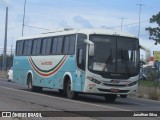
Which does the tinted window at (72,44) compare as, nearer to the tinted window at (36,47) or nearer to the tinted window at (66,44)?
the tinted window at (66,44)

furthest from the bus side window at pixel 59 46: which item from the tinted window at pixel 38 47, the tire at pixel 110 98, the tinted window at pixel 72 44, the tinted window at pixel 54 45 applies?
the tire at pixel 110 98

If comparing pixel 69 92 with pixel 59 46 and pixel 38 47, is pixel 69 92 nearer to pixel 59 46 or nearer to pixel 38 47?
pixel 59 46

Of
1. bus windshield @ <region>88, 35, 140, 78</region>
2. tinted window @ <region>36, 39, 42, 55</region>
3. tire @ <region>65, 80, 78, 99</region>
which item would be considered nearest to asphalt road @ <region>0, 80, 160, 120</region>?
tire @ <region>65, 80, 78, 99</region>

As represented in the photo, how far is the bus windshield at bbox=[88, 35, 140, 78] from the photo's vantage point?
2322 cm

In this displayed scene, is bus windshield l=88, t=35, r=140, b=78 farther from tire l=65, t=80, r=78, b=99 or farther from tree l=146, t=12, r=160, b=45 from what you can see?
tree l=146, t=12, r=160, b=45

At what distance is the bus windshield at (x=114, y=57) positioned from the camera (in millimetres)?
23219

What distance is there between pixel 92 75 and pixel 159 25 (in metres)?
76.0

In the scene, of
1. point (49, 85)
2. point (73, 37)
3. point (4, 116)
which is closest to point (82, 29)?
point (73, 37)

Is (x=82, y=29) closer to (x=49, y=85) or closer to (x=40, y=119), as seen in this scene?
(x=49, y=85)

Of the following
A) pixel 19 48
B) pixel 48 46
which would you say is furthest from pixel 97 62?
pixel 19 48

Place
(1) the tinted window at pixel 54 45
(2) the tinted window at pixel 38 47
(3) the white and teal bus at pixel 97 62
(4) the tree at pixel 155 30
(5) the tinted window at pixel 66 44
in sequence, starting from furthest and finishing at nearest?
(4) the tree at pixel 155 30, (2) the tinted window at pixel 38 47, (1) the tinted window at pixel 54 45, (5) the tinted window at pixel 66 44, (3) the white and teal bus at pixel 97 62

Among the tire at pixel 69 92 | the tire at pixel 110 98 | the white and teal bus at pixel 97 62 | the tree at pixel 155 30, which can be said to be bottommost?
the tire at pixel 110 98

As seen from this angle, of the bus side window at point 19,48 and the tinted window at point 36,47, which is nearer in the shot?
the tinted window at point 36,47

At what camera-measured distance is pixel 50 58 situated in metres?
27.6
